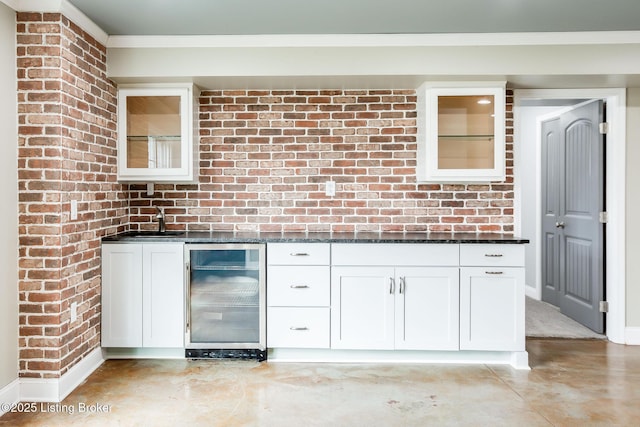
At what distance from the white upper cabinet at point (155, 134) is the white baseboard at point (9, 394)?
62.9 inches

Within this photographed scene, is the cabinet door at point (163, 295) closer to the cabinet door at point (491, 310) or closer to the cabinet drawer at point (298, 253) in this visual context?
the cabinet drawer at point (298, 253)

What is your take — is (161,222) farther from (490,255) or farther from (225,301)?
(490,255)

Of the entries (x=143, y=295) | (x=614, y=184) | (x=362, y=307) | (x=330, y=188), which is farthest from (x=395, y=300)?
(x=614, y=184)

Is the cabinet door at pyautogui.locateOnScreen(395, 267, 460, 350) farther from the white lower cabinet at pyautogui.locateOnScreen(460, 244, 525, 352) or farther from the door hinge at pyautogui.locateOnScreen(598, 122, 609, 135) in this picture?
the door hinge at pyautogui.locateOnScreen(598, 122, 609, 135)

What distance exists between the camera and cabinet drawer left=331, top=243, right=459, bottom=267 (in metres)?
3.38

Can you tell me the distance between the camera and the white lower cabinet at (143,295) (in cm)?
343

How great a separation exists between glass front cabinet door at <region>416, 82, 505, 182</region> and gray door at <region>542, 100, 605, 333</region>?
1.23 m

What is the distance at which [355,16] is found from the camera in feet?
10.2

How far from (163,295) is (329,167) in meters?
1.67

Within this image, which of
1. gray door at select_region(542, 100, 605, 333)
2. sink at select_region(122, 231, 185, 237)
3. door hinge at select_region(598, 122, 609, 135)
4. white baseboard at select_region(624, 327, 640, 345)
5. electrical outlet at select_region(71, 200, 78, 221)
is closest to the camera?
electrical outlet at select_region(71, 200, 78, 221)

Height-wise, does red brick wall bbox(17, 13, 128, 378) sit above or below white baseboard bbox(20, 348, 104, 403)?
above

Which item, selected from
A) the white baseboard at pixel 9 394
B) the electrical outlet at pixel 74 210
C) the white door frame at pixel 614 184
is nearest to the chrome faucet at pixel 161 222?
the electrical outlet at pixel 74 210

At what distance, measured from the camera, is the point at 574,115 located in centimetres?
459

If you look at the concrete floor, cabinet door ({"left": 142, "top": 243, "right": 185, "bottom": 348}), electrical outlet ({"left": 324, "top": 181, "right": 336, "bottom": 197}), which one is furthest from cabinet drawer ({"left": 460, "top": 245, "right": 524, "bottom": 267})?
cabinet door ({"left": 142, "top": 243, "right": 185, "bottom": 348})
